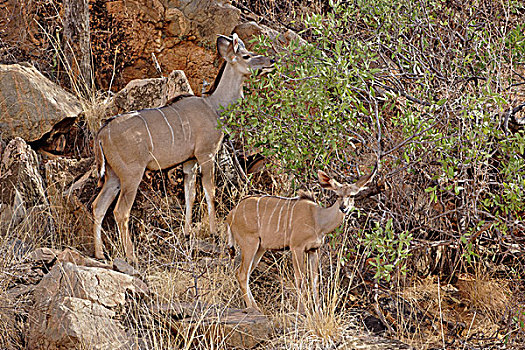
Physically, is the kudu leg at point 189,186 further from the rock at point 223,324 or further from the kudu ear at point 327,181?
the kudu ear at point 327,181

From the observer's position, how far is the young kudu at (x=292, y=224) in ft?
16.4

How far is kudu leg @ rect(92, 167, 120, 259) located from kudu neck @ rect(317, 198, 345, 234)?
214 cm

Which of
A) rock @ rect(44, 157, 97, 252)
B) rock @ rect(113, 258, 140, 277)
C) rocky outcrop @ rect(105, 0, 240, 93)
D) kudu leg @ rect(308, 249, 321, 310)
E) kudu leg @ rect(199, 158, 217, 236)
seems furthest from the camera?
rocky outcrop @ rect(105, 0, 240, 93)

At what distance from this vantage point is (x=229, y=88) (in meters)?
6.51

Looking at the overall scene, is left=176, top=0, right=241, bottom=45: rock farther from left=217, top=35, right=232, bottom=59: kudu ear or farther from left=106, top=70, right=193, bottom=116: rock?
left=217, top=35, right=232, bottom=59: kudu ear

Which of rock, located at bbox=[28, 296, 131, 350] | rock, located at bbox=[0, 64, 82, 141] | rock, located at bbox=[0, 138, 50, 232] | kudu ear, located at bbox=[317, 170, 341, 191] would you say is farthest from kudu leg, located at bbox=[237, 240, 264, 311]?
rock, located at bbox=[0, 64, 82, 141]

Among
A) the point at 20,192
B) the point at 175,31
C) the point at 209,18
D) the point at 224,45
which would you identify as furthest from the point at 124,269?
the point at 209,18

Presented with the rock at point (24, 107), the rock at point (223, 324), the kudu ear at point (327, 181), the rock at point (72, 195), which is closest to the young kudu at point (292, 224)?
the kudu ear at point (327, 181)

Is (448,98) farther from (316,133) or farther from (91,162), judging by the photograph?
(91,162)

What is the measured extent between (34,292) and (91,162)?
219 centimetres

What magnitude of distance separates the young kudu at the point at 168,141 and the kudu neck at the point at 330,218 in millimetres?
1663

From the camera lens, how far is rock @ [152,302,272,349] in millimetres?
4832

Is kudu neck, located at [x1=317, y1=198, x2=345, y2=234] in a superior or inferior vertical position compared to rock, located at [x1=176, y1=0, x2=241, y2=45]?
inferior

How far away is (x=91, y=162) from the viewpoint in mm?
7008
